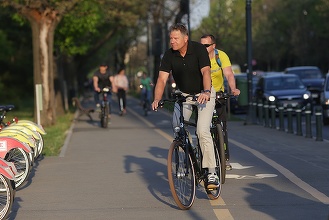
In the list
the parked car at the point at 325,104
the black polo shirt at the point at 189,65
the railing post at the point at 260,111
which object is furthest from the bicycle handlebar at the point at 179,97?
the railing post at the point at 260,111

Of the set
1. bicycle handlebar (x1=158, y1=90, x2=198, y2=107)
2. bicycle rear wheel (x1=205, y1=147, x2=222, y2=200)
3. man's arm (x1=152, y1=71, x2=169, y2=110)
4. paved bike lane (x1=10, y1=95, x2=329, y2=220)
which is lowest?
paved bike lane (x1=10, y1=95, x2=329, y2=220)

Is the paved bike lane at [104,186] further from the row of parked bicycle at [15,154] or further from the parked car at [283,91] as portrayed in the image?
the parked car at [283,91]

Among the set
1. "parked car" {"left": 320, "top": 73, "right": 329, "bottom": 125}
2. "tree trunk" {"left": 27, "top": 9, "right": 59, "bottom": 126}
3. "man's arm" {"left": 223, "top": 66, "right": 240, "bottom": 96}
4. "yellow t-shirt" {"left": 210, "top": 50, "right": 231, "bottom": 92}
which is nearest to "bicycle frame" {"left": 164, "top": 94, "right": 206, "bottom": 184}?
"man's arm" {"left": 223, "top": 66, "right": 240, "bottom": 96}

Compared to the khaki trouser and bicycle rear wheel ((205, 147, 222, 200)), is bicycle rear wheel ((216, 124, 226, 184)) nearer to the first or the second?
bicycle rear wheel ((205, 147, 222, 200))

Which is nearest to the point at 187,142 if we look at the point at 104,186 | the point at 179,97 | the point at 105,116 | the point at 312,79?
the point at 179,97

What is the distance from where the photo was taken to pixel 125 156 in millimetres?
16703

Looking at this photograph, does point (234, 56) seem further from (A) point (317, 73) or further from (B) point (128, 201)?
(B) point (128, 201)

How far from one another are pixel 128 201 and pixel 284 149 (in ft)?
23.6

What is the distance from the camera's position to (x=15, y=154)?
40.7ft

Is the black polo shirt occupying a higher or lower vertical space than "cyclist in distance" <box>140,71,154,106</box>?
higher

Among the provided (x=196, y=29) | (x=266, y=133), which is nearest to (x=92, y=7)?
(x=266, y=133)

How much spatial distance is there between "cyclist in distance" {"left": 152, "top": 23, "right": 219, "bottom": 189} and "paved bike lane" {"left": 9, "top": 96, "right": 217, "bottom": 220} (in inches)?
20.9

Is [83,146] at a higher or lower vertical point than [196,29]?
lower

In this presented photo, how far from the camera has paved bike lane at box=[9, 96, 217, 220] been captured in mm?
9866
